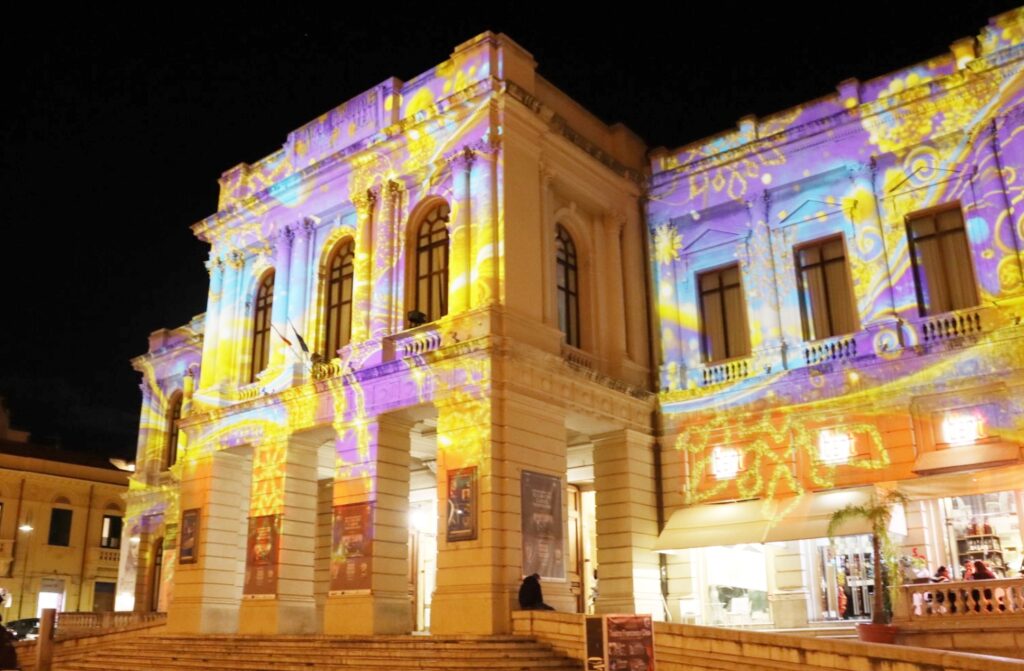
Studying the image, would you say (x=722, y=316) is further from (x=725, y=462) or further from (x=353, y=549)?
(x=353, y=549)

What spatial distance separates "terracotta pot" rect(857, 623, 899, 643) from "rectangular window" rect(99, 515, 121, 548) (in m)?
40.7

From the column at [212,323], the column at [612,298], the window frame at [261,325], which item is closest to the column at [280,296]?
the window frame at [261,325]

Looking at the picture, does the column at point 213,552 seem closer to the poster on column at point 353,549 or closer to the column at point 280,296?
the column at point 280,296

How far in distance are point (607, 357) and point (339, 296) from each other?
22.9 ft

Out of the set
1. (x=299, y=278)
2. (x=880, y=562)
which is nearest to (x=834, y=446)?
(x=880, y=562)

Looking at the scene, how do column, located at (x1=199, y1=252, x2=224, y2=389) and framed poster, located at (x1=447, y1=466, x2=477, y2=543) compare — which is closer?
framed poster, located at (x1=447, y1=466, x2=477, y2=543)

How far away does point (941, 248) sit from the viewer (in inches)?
822

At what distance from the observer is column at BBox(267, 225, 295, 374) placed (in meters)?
24.4

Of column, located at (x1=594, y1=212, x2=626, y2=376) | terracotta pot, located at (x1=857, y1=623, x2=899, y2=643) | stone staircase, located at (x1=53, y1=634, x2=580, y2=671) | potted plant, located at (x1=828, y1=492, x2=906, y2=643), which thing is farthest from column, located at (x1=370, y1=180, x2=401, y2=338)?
terracotta pot, located at (x1=857, y1=623, x2=899, y2=643)

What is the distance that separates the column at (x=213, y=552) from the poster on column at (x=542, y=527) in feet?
31.1

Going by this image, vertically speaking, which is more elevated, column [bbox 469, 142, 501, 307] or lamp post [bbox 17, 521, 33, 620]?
column [bbox 469, 142, 501, 307]

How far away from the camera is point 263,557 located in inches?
882

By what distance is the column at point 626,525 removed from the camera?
21.4 meters

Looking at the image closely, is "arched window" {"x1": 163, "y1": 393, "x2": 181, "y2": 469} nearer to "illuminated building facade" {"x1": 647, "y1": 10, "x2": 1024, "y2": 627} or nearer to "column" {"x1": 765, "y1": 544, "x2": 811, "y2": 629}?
"illuminated building facade" {"x1": 647, "y1": 10, "x2": 1024, "y2": 627}
